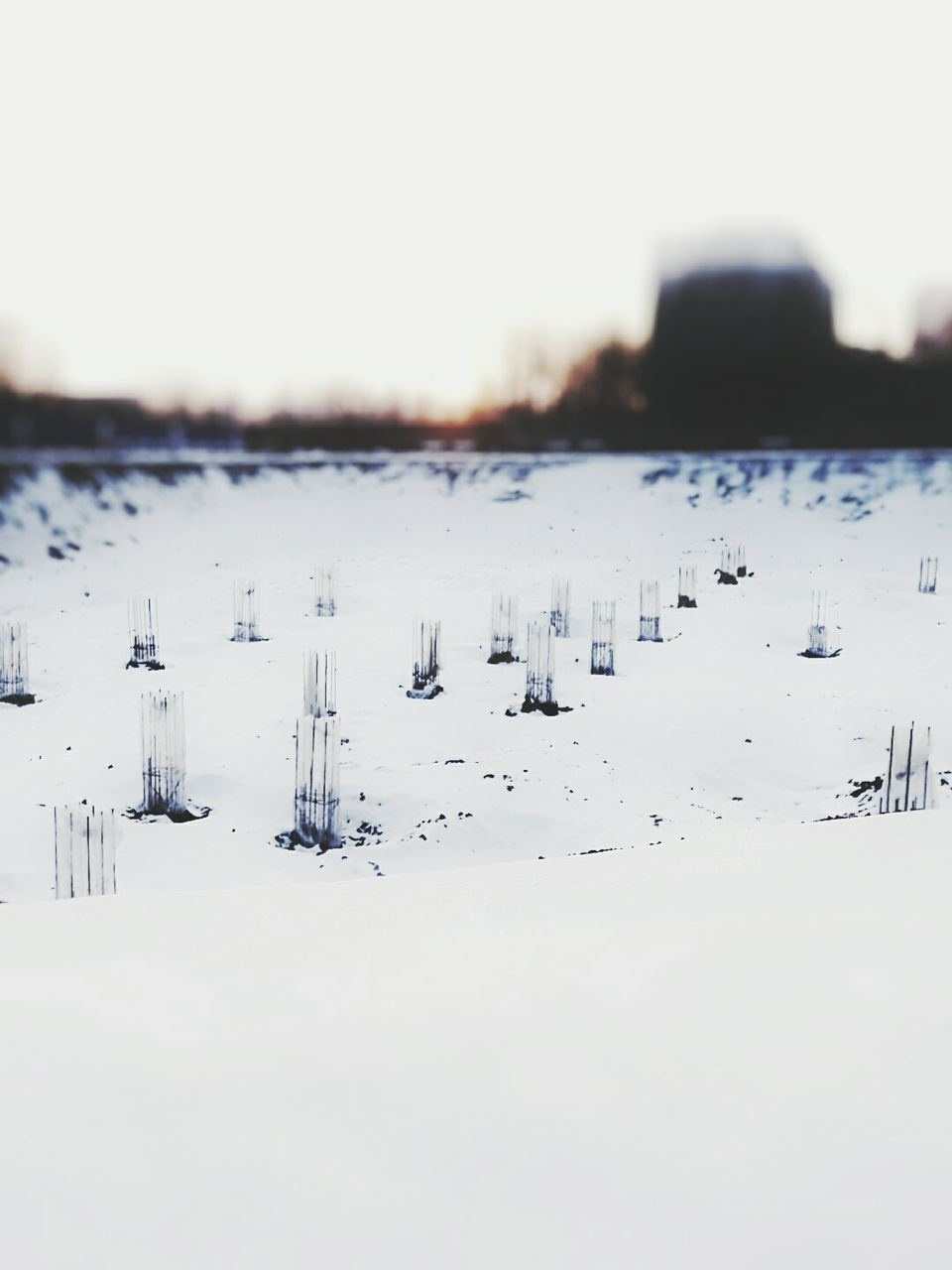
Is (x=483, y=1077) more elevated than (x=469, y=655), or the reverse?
(x=483, y=1077)

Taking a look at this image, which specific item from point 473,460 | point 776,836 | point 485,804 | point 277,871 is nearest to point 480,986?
point 776,836

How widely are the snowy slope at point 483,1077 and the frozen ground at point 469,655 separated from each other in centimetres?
80

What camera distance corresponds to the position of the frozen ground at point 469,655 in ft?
14.7

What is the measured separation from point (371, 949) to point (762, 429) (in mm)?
17794

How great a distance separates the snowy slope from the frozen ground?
801 mm

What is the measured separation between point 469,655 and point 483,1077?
20.6 feet

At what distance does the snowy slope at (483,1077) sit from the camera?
114 cm

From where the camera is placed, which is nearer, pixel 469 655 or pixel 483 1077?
pixel 483 1077

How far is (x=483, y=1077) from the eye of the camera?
1.43m

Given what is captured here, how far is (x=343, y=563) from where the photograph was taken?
43.5ft

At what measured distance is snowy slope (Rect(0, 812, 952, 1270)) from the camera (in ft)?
3.75

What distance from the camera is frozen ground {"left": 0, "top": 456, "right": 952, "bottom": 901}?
4.48m

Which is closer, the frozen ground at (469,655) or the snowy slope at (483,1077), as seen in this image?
the snowy slope at (483,1077)

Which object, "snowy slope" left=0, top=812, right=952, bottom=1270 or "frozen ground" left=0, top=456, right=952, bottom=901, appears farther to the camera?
"frozen ground" left=0, top=456, right=952, bottom=901
